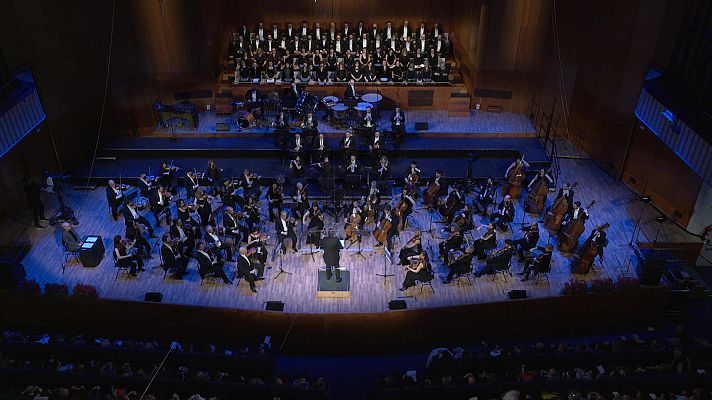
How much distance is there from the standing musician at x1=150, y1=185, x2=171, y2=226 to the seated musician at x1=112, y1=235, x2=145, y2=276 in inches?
52.9

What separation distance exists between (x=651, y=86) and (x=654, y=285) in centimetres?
437

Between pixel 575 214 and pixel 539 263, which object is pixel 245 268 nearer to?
pixel 539 263

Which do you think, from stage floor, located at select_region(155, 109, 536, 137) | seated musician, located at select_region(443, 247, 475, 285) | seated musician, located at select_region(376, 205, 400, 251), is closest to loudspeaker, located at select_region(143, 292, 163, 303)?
seated musician, located at select_region(376, 205, 400, 251)

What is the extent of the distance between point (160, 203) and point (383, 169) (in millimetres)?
4897

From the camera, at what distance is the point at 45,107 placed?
47.0 ft

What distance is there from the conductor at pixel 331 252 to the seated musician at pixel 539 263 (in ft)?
11.6

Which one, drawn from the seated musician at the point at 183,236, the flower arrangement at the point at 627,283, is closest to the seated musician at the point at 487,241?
the flower arrangement at the point at 627,283

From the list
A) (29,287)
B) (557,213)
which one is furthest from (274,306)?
(557,213)

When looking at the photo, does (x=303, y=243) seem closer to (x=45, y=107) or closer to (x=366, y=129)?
(x=366, y=129)

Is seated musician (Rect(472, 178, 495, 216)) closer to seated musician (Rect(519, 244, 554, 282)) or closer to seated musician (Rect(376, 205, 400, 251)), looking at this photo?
seated musician (Rect(519, 244, 554, 282))

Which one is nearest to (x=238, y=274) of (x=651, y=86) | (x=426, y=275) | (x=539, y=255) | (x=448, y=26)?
(x=426, y=275)

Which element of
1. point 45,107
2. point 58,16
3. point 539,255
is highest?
point 58,16

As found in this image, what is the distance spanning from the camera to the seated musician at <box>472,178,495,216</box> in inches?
538

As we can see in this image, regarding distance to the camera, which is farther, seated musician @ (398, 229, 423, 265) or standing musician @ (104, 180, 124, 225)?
standing musician @ (104, 180, 124, 225)
